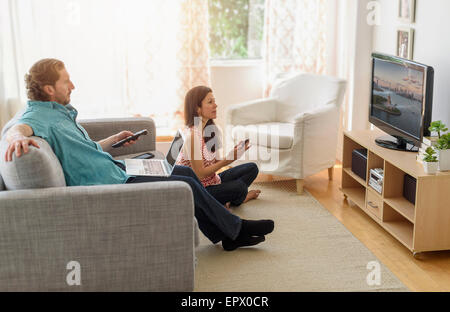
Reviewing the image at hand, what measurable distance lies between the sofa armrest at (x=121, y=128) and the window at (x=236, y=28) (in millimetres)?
1668

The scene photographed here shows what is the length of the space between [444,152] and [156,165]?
1.59 metres

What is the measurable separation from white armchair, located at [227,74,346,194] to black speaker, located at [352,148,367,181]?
1.17 ft

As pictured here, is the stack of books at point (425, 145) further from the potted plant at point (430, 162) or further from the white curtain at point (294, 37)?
the white curtain at point (294, 37)

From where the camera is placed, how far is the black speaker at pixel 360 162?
13.6 ft

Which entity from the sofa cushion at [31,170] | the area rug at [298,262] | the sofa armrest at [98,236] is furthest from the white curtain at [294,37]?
the sofa cushion at [31,170]

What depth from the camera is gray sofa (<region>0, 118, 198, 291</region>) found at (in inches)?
105

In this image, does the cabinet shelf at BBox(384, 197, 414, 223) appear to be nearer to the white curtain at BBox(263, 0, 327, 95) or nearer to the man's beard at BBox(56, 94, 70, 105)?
the white curtain at BBox(263, 0, 327, 95)

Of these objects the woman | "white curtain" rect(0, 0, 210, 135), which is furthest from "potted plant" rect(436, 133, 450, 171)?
"white curtain" rect(0, 0, 210, 135)

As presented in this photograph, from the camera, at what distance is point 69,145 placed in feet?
9.61

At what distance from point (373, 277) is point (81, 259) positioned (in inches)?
59.4

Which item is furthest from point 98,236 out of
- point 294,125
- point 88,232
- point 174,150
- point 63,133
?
point 294,125

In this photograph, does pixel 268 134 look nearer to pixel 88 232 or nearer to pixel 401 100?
pixel 401 100

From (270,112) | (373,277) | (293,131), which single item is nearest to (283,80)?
(270,112)

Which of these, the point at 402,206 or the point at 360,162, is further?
the point at 360,162
